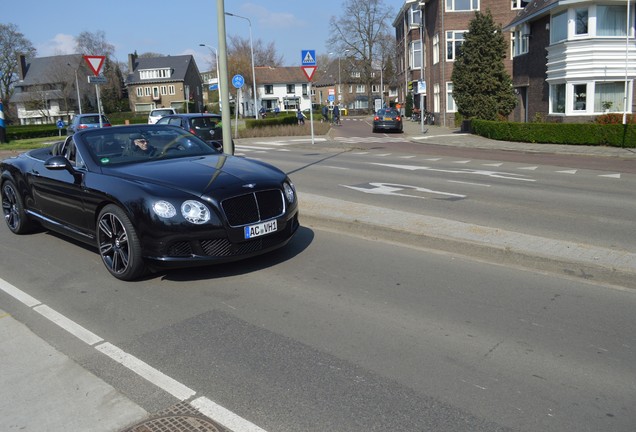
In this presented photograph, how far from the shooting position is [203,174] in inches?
237

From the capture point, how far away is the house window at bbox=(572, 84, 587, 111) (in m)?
26.3

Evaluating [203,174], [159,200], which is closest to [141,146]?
[203,174]

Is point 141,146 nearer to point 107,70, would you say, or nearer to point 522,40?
point 522,40

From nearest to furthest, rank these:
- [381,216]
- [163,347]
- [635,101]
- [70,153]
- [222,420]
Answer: [222,420] < [163,347] < [70,153] < [381,216] < [635,101]

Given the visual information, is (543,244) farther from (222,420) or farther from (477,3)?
(477,3)

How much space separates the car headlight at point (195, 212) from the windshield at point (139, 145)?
156 centimetres

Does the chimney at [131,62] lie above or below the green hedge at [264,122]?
above

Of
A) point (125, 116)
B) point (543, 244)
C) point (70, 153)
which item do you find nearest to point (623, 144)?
point (543, 244)

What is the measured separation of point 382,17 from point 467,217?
3003 inches

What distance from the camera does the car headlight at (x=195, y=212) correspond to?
5.44 meters

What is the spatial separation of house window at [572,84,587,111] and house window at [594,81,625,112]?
477mm

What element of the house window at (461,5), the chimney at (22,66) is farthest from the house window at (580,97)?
the chimney at (22,66)

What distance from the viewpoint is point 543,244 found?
21.5 feet

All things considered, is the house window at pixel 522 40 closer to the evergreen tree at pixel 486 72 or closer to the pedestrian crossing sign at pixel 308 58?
the evergreen tree at pixel 486 72
